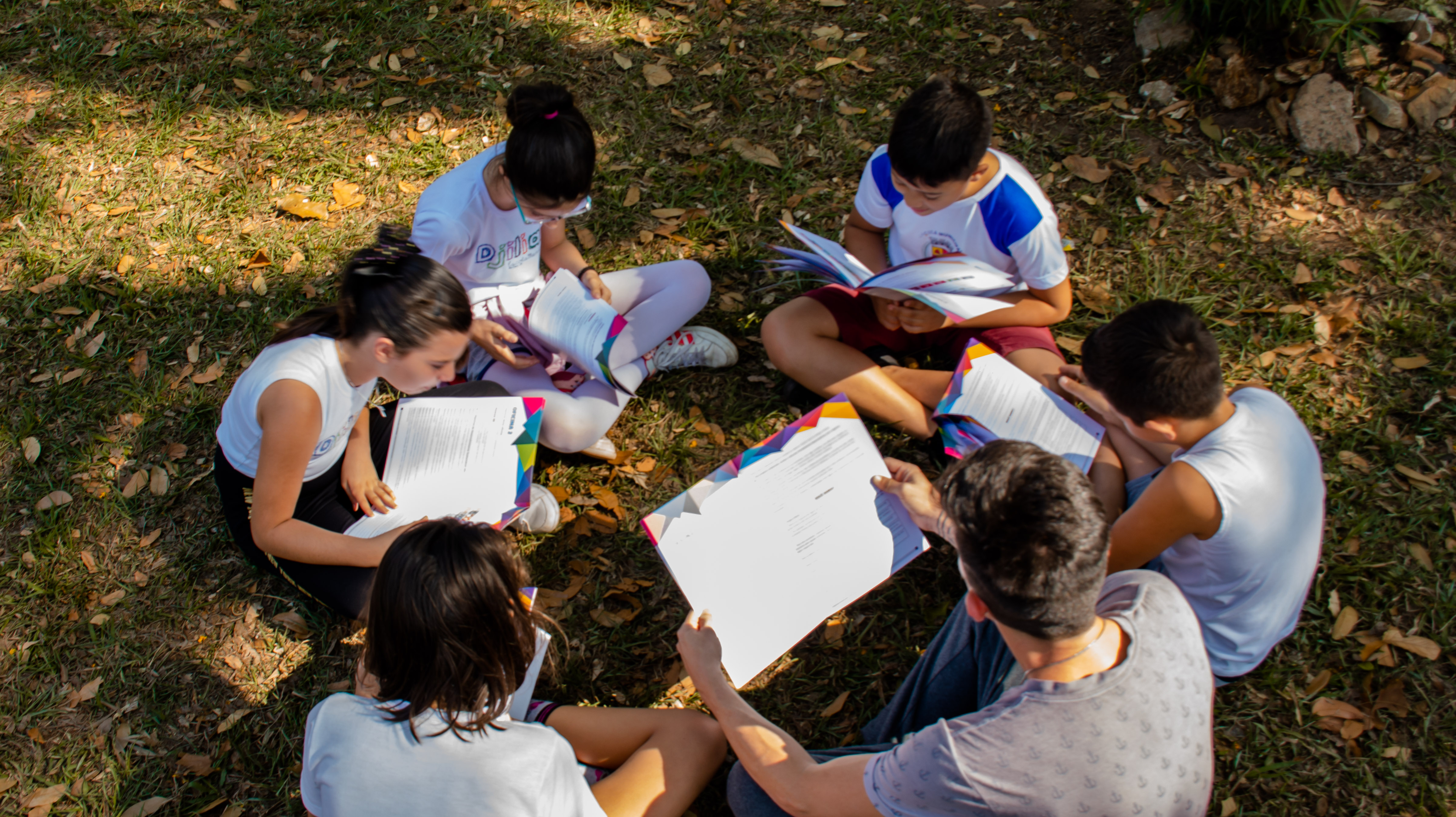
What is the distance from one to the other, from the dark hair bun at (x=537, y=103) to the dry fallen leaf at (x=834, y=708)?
241cm

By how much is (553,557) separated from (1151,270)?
3212 millimetres

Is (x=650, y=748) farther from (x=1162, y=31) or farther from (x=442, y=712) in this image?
(x=1162, y=31)

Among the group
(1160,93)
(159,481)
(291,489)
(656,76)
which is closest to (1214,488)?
(291,489)

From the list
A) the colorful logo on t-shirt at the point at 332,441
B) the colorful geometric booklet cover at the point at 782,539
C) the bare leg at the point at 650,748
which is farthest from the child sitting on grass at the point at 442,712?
the colorful logo on t-shirt at the point at 332,441

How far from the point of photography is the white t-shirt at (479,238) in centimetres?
330

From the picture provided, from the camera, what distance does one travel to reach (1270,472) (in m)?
2.43

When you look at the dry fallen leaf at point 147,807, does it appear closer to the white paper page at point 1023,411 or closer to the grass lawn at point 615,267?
the grass lawn at point 615,267

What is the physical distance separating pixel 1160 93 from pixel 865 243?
7.22 feet

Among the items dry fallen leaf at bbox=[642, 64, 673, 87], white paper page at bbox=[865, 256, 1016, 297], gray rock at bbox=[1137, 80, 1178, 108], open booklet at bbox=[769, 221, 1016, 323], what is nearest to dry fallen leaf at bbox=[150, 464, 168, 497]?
open booklet at bbox=[769, 221, 1016, 323]

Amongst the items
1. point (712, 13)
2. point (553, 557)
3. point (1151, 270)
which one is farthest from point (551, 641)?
point (712, 13)

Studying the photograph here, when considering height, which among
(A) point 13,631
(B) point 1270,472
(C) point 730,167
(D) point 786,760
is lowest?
(A) point 13,631

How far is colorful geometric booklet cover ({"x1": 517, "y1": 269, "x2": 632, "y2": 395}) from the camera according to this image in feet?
11.1

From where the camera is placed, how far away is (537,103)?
3.08m

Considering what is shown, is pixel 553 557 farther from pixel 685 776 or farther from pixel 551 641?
pixel 685 776
